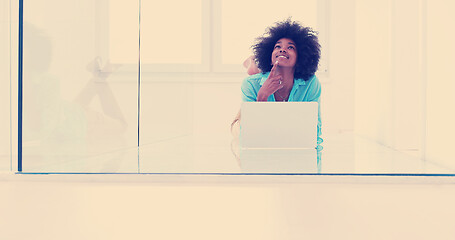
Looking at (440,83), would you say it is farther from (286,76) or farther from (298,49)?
(298,49)

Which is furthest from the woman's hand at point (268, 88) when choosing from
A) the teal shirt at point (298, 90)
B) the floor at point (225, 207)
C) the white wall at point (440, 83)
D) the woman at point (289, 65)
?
the floor at point (225, 207)

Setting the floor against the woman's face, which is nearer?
the floor

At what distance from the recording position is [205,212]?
762 millimetres

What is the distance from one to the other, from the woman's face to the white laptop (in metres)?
0.69

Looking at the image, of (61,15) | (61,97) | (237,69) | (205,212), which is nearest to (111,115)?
(61,97)

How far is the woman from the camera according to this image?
213 cm

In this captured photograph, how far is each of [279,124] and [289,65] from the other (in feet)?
2.48

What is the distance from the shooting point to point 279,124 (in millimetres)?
1463

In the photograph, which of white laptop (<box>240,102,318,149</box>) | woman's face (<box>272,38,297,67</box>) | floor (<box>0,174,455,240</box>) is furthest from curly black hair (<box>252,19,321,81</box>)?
floor (<box>0,174,455,240</box>)

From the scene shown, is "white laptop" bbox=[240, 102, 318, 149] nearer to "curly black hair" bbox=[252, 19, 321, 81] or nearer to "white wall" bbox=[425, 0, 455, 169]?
"white wall" bbox=[425, 0, 455, 169]

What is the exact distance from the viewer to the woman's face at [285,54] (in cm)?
210

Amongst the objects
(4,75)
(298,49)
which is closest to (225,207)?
(4,75)

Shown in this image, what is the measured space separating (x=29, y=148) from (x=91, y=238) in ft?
1.93

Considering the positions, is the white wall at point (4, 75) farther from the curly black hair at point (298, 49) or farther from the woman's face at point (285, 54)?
the curly black hair at point (298, 49)
